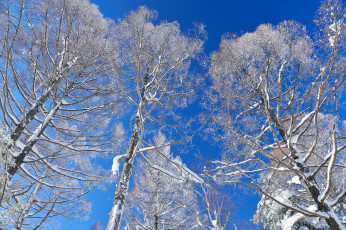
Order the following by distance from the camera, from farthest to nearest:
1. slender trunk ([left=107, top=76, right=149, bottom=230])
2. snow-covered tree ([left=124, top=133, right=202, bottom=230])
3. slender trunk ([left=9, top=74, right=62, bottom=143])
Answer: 1. snow-covered tree ([left=124, top=133, right=202, bottom=230])
2. slender trunk ([left=9, top=74, right=62, bottom=143])
3. slender trunk ([left=107, top=76, right=149, bottom=230])

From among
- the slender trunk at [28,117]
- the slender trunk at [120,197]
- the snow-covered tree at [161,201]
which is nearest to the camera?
the slender trunk at [120,197]

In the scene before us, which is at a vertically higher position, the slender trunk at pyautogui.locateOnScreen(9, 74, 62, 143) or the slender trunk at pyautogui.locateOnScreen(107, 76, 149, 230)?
the slender trunk at pyautogui.locateOnScreen(9, 74, 62, 143)

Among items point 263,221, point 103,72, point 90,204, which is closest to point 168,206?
point 90,204

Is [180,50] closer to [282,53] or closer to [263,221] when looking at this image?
[282,53]

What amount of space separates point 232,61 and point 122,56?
3.12 meters

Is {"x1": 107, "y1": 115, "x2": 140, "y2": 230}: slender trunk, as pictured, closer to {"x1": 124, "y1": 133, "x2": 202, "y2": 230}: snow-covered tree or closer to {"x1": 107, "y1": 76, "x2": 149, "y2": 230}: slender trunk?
{"x1": 107, "y1": 76, "x2": 149, "y2": 230}: slender trunk

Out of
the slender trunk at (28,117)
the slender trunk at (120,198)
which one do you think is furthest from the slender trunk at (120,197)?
the slender trunk at (28,117)

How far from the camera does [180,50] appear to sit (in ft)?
18.3

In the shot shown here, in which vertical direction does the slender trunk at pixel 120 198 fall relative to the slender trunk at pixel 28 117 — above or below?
below

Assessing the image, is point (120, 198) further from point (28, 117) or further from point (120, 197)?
point (28, 117)

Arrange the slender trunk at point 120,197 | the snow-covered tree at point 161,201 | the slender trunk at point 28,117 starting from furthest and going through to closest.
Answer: the snow-covered tree at point 161,201 → the slender trunk at point 28,117 → the slender trunk at point 120,197

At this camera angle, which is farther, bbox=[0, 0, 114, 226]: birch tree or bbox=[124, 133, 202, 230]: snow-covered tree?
bbox=[124, 133, 202, 230]: snow-covered tree

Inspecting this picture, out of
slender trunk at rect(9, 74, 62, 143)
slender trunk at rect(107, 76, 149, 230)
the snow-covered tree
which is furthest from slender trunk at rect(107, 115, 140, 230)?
the snow-covered tree

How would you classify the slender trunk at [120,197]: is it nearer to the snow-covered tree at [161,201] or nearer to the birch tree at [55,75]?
the birch tree at [55,75]
